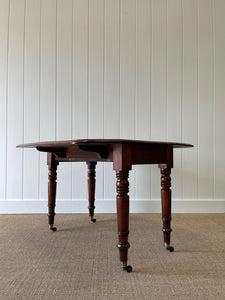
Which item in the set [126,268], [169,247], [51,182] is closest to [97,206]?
[51,182]

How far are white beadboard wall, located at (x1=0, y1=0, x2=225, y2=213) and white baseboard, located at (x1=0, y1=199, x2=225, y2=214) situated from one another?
0.02m

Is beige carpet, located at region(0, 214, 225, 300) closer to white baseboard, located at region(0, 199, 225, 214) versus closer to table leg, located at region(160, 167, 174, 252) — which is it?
table leg, located at region(160, 167, 174, 252)

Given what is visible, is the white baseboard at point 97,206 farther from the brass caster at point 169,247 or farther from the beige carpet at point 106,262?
the brass caster at point 169,247

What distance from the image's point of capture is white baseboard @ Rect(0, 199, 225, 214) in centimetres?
221

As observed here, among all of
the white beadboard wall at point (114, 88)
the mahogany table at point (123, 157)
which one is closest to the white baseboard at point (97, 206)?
the white beadboard wall at point (114, 88)

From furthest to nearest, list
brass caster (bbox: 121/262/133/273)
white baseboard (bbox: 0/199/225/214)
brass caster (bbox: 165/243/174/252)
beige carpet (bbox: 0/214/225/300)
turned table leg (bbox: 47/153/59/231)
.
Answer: white baseboard (bbox: 0/199/225/214) → turned table leg (bbox: 47/153/59/231) → brass caster (bbox: 165/243/174/252) → brass caster (bbox: 121/262/133/273) → beige carpet (bbox: 0/214/225/300)

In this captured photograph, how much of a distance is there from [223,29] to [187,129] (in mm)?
1008

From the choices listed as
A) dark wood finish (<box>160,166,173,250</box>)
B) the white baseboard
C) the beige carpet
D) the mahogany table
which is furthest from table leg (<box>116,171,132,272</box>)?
the white baseboard

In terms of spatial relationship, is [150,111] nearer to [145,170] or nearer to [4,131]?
[145,170]

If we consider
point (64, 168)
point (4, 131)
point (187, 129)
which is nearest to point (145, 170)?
point (187, 129)

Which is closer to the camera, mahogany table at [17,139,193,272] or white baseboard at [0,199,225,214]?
mahogany table at [17,139,193,272]

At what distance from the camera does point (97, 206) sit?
7.25ft

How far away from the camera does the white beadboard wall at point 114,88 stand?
2236mm

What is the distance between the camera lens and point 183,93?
7.47ft
